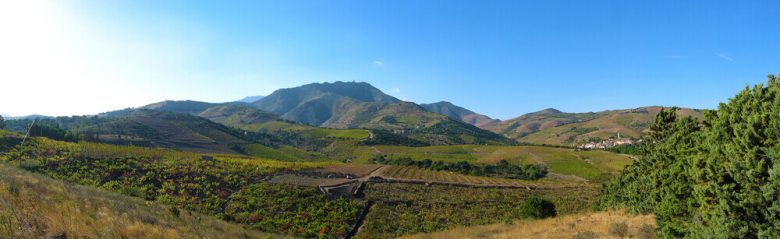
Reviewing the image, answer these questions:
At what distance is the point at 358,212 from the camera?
5366 centimetres

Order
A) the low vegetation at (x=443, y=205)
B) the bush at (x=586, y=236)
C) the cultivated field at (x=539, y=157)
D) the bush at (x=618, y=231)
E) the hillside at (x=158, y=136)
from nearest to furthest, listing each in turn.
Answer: the bush at (x=586, y=236), the bush at (x=618, y=231), the low vegetation at (x=443, y=205), the cultivated field at (x=539, y=157), the hillside at (x=158, y=136)

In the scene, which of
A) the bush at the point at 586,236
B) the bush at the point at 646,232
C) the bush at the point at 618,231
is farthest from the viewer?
the bush at the point at 618,231

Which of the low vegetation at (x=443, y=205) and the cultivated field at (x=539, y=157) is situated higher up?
the cultivated field at (x=539, y=157)

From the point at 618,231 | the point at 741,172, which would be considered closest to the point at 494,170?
the point at 618,231

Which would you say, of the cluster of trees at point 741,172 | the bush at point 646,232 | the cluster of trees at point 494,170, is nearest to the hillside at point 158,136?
the cluster of trees at point 494,170

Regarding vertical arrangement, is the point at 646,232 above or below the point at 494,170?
above

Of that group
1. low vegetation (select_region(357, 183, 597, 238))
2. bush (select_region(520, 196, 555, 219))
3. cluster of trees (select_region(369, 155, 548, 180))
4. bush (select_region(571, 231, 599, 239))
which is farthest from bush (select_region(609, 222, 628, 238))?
cluster of trees (select_region(369, 155, 548, 180))

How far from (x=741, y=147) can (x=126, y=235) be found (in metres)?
18.6

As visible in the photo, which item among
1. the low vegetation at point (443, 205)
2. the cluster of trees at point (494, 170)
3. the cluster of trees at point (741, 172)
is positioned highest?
the cluster of trees at point (741, 172)

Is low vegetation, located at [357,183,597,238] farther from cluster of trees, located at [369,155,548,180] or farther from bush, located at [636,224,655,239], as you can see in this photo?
cluster of trees, located at [369,155,548,180]

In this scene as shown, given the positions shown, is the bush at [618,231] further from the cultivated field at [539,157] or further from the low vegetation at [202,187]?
the cultivated field at [539,157]

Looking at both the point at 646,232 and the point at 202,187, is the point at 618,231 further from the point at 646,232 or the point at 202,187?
the point at 202,187

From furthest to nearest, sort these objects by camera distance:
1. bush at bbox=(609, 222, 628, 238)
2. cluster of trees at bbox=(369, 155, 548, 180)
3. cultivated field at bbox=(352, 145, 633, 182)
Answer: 1. cultivated field at bbox=(352, 145, 633, 182)
2. cluster of trees at bbox=(369, 155, 548, 180)
3. bush at bbox=(609, 222, 628, 238)

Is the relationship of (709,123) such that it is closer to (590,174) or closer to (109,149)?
(109,149)
